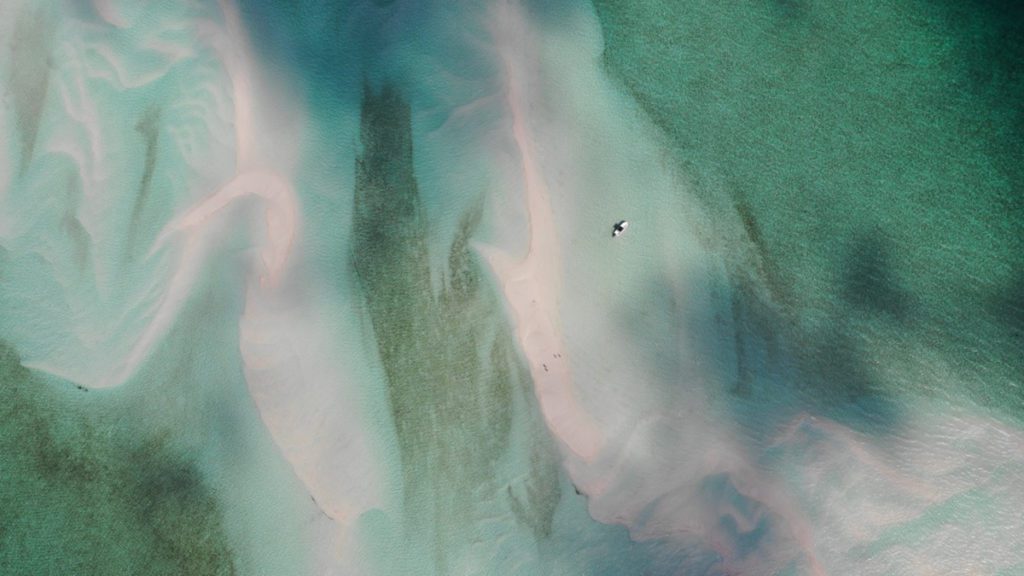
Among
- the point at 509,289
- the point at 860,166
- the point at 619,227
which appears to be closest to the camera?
the point at 509,289

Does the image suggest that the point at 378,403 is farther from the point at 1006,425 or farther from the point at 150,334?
the point at 1006,425

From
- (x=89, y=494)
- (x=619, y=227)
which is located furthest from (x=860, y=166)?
(x=89, y=494)

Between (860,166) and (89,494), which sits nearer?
(89,494)

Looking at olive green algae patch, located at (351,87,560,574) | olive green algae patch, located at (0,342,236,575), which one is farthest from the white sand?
olive green algae patch, located at (0,342,236,575)

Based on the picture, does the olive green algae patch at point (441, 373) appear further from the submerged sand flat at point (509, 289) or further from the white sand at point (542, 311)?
the white sand at point (542, 311)

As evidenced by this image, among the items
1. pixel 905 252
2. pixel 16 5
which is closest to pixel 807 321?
pixel 905 252

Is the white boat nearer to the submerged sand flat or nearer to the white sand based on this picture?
the submerged sand flat

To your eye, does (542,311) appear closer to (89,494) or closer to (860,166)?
(860,166)
